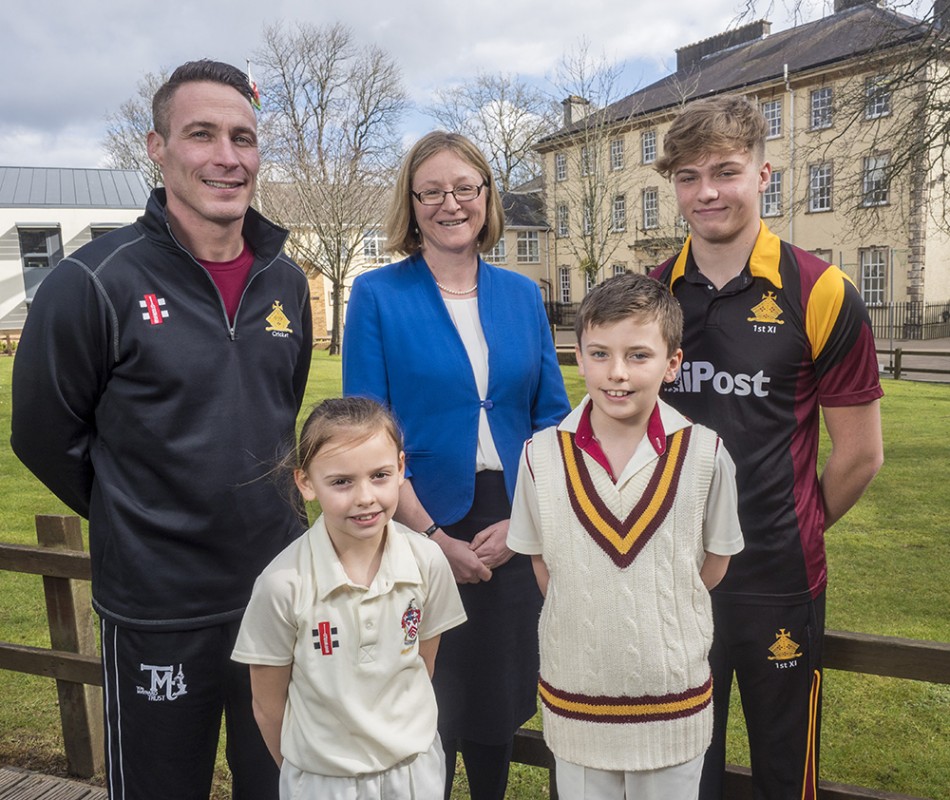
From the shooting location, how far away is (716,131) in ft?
7.93

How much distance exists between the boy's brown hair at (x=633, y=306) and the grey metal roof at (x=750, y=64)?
29542mm

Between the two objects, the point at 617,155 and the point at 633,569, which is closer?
the point at 633,569

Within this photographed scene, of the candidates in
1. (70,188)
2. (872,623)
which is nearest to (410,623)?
(872,623)

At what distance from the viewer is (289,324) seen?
9.11 ft

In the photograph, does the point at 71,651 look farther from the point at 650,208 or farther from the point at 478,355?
the point at 650,208

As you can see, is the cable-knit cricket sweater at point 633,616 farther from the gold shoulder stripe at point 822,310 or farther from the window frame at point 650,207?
the window frame at point 650,207

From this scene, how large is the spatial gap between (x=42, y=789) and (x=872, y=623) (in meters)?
5.58

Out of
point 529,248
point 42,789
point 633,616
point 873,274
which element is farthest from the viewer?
point 529,248

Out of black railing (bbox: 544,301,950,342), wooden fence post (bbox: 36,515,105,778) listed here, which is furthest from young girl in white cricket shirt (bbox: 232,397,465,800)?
black railing (bbox: 544,301,950,342)

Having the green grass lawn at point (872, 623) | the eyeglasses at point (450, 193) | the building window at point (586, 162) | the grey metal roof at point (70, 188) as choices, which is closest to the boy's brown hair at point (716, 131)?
the eyeglasses at point (450, 193)

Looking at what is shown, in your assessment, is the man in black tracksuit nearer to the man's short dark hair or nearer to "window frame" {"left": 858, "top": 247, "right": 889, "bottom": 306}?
the man's short dark hair

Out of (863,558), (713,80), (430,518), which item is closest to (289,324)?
(430,518)

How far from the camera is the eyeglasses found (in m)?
2.81

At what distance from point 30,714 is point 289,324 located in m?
3.69
